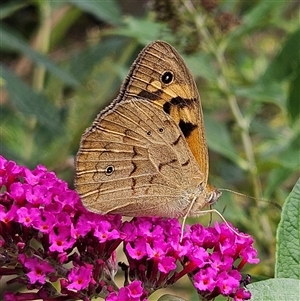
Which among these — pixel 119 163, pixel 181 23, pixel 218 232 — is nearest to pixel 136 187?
pixel 119 163

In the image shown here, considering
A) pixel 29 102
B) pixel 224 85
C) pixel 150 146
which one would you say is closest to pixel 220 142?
pixel 224 85

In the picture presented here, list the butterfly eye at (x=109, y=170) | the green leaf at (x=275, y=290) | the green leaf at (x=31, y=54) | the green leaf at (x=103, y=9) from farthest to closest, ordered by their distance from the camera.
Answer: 1. the green leaf at (x=103, y=9)
2. the green leaf at (x=31, y=54)
3. the butterfly eye at (x=109, y=170)
4. the green leaf at (x=275, y=290)

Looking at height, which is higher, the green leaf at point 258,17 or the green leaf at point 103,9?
the green leaf at point 103,9

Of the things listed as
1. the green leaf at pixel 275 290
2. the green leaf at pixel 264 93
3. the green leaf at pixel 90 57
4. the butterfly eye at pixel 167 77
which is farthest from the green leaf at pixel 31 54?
the green leaf at pixel 275 290

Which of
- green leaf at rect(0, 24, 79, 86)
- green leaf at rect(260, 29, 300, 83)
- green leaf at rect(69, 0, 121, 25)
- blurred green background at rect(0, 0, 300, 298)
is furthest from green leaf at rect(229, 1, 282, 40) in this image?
green leaf at rect(0, 24, 79, 86)

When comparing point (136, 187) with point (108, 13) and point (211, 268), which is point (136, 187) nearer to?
point (211, 268)

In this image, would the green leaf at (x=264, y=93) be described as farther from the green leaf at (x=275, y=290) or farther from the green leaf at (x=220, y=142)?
the green leaf at (x=275, y=290)

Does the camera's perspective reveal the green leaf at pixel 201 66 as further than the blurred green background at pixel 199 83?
Yes

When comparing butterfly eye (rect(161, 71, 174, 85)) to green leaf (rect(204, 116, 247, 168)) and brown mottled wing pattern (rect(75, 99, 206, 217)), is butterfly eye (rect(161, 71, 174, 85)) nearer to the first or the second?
brown mottled wing pattern (rect(75, 99, 206, 217))

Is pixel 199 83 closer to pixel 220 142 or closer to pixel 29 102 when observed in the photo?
pixel 220 142
